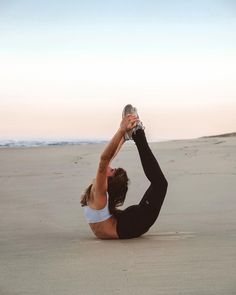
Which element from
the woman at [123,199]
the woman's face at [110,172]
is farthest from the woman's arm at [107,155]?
the woman's face at [110,172]

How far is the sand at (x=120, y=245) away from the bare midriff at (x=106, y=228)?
82 mm

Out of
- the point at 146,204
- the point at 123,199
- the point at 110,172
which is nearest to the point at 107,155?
the point at 110,172

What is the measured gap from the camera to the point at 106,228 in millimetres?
4754

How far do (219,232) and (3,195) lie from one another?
4173 mm

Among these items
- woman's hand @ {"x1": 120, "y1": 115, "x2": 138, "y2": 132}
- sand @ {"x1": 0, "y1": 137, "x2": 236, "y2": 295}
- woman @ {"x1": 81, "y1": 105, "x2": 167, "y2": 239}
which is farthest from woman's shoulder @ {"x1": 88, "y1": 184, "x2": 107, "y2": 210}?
woman's hand @ {"x1": 120, "y1": 115, "x2": 138, "y2": 132}

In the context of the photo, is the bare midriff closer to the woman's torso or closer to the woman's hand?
the woman's torso

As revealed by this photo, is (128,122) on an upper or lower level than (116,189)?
upper

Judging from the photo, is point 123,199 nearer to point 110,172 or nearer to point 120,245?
point 110,172

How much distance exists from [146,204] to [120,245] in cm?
43

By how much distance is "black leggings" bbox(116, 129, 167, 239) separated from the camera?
469 centimetres

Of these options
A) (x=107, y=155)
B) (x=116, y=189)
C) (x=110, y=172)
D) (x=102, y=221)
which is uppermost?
(x=107, y=155)

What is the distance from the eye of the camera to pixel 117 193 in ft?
15.3

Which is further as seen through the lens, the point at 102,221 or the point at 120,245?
the point at 102,221

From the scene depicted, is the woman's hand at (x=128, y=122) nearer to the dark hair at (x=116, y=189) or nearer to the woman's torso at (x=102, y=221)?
the dark hair at (x=116, y=189)
